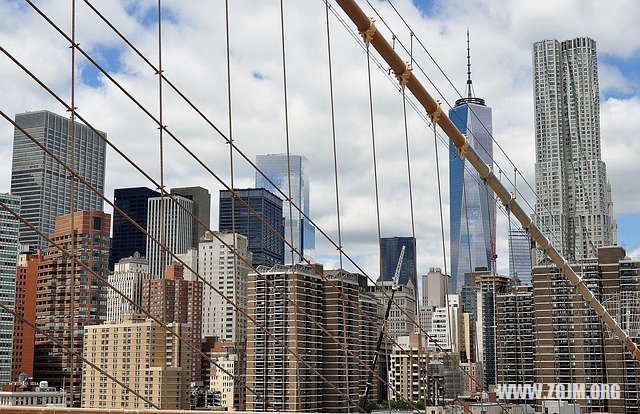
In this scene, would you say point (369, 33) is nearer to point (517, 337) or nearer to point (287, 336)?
point (287, 336)

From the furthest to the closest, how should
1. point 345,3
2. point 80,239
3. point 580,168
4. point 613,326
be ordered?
point 580,168 < point 80,239 < point 613,326 < point 345,3

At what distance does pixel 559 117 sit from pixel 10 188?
76.1 m

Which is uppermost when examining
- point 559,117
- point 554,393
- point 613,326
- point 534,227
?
point 559,117

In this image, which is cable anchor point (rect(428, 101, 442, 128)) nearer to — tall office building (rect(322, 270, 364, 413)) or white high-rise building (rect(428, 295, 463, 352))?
tall office building (rect(322, 270, 364, 413))

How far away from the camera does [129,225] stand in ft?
328

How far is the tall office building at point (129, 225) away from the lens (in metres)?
96.2

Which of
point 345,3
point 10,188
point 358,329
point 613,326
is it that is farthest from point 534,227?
point 10,188

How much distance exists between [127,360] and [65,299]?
32.2 feet

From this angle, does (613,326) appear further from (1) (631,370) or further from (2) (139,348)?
(2) (139,348)

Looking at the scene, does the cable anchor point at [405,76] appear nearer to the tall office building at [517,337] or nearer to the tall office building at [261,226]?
the tall office building at [517,337]

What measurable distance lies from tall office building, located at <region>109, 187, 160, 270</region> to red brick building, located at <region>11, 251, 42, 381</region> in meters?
29.3

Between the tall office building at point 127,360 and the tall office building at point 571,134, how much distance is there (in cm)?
Answer: 6080

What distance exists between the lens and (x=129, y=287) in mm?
73125

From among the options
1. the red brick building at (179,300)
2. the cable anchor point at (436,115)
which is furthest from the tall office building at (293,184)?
the cable anchor point at (436,115)
